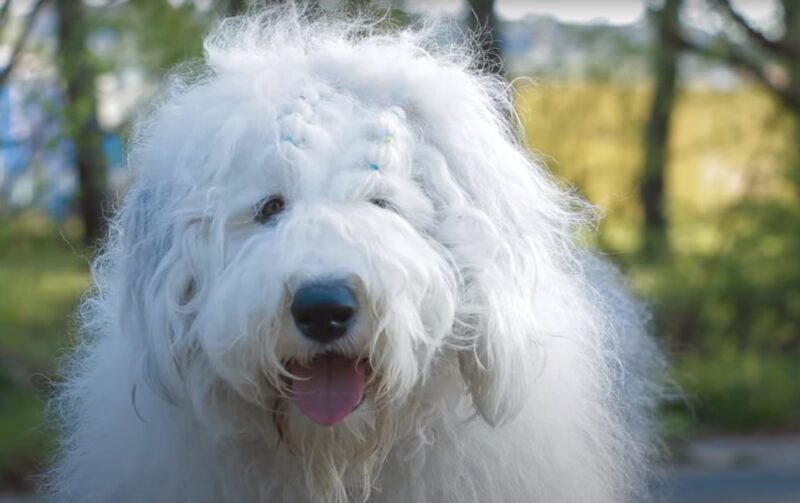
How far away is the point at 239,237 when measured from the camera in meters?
3.01

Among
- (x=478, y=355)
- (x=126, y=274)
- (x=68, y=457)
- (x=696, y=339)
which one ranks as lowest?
(x=696, y=339)

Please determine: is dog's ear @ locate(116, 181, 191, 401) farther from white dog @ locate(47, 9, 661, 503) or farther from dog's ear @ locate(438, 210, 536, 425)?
dog's ear @ locate(438, 210, 536, 425)

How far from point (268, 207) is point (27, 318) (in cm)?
602

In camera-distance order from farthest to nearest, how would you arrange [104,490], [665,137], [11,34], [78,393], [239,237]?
[665,137]
[11,34]
[78,393]
[104,490]
[239,237]

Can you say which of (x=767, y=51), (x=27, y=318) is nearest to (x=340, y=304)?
(x=27, y=318)

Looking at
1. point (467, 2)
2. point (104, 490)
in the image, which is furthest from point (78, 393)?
point (467, 2)

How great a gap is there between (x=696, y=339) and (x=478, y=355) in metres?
7.45

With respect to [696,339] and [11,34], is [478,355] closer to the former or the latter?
[11,34]

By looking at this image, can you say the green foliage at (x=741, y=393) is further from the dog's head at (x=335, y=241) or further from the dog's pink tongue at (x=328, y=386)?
the dog's pink tongue at (x=328, y=386)

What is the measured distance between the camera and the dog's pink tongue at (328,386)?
9.50 ft

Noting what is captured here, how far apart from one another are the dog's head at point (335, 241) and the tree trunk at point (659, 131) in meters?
6.28

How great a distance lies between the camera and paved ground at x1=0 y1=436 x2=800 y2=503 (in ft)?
23.7

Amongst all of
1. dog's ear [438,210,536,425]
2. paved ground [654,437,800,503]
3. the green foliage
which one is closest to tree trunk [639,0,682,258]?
the green foliage

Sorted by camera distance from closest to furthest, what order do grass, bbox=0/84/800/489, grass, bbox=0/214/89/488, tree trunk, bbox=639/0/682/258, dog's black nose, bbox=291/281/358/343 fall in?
dog's black nose, bbox=291/281/358/343 < grass, bbox=0/214/89/488 < grass, bbox=0/84/800/489 < tree trunk, bbox=639/0/682/258
